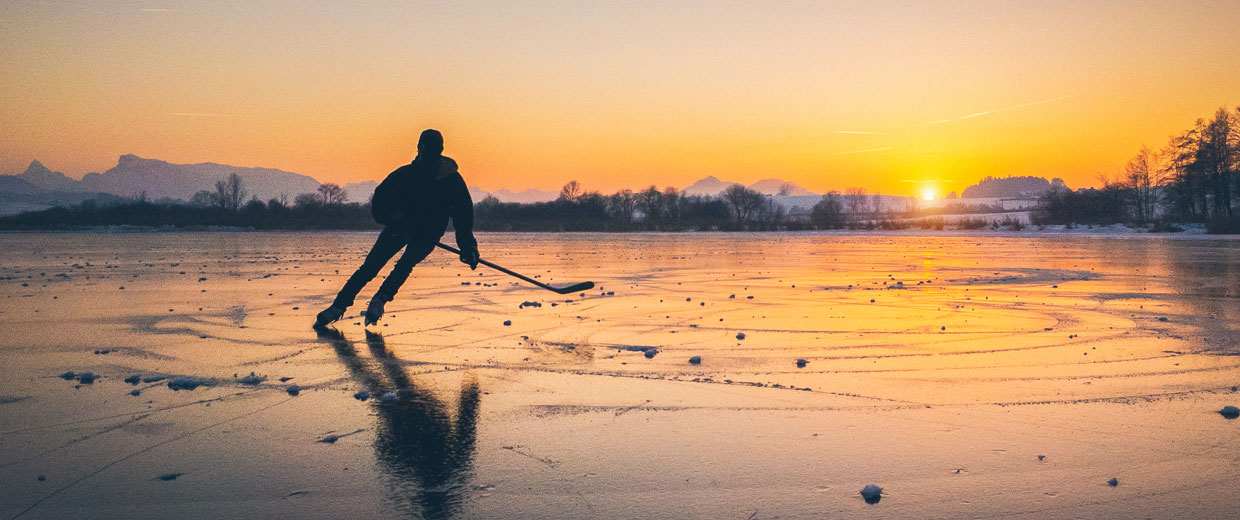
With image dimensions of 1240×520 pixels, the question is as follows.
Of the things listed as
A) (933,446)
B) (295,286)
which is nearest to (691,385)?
(933,446)

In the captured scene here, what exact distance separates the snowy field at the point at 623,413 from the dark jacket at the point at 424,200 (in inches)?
41.6

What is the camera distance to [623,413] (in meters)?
4.69

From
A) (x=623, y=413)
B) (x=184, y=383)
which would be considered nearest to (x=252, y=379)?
(x=184, y=383)

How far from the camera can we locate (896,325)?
→ 862 cm

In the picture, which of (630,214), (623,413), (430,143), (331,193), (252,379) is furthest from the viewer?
(331,193)

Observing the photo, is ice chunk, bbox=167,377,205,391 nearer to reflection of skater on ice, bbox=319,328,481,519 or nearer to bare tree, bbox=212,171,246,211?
reflection of skater on ice, bbox=319,328,481,519

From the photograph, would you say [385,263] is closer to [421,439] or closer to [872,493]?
[421,439]

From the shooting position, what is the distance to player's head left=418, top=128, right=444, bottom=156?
332 inches

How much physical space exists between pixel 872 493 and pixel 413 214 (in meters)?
6.53

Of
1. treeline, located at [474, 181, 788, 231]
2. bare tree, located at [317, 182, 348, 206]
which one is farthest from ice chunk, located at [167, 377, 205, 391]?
bare tree, located at [317, 182, 348, 206]

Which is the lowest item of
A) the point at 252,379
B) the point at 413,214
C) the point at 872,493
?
the point at 872,493

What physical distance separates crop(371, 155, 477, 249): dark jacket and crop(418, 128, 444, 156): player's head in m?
0.07

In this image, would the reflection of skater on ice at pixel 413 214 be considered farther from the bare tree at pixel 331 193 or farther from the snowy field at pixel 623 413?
the bare tree at pixel 331 193

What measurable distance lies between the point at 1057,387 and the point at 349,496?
4499mm
